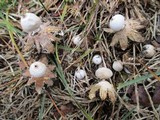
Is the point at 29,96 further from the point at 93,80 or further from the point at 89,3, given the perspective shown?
the point at 89,3

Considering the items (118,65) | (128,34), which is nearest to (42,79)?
(118,65)

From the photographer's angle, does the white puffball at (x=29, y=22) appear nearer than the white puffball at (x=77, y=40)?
Yes

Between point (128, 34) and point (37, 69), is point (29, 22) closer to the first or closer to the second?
point (37, 69)

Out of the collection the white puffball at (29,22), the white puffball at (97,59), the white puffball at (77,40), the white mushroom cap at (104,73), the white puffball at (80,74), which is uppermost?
the white puffball at (29,22)

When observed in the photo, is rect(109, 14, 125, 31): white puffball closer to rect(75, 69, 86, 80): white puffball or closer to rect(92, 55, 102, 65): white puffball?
rect(92, 55, 102, 65): white puffball

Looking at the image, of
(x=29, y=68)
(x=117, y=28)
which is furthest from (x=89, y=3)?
(x=29, y=68)

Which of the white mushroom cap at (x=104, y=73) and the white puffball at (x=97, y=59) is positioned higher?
the white puffball at (x=97, y=59)

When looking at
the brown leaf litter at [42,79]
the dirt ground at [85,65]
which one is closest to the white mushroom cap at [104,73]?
the dirt ground at [85,65]

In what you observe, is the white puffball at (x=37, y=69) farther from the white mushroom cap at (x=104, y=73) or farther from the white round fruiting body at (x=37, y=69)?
the white mushroom cap at (x=104, y=73)
